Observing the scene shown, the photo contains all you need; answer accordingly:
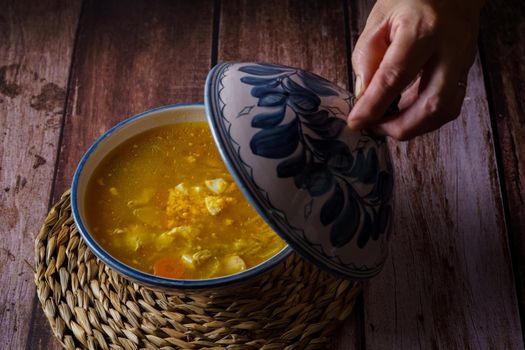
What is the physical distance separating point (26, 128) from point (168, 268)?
1.94 ft

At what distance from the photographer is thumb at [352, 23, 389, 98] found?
1082mm

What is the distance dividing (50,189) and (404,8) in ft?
2.66

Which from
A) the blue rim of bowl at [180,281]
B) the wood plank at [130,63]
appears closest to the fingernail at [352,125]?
the blue rim of bowl at [180,281]

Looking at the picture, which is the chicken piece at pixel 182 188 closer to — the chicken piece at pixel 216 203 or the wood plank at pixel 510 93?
the chicken piece at pixel 216 203

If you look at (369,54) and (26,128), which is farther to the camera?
(26,128)

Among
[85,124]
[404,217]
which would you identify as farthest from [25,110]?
[404,217]

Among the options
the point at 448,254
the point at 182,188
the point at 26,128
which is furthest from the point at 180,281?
the point at 26,128

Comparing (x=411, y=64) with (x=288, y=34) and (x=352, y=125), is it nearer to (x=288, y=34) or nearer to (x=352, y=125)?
(x=352, y=125)

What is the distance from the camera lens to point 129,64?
169 cm

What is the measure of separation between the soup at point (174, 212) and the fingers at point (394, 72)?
0.95ft

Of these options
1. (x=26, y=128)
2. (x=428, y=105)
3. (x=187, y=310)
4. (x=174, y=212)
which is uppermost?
(x=26, y=128)

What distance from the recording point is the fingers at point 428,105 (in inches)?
42.1

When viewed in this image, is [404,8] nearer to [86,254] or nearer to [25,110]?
[86,254]

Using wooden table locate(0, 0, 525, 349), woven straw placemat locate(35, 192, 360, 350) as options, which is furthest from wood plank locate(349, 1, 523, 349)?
woven straw placemat locate(35, 192, 360, 350)
